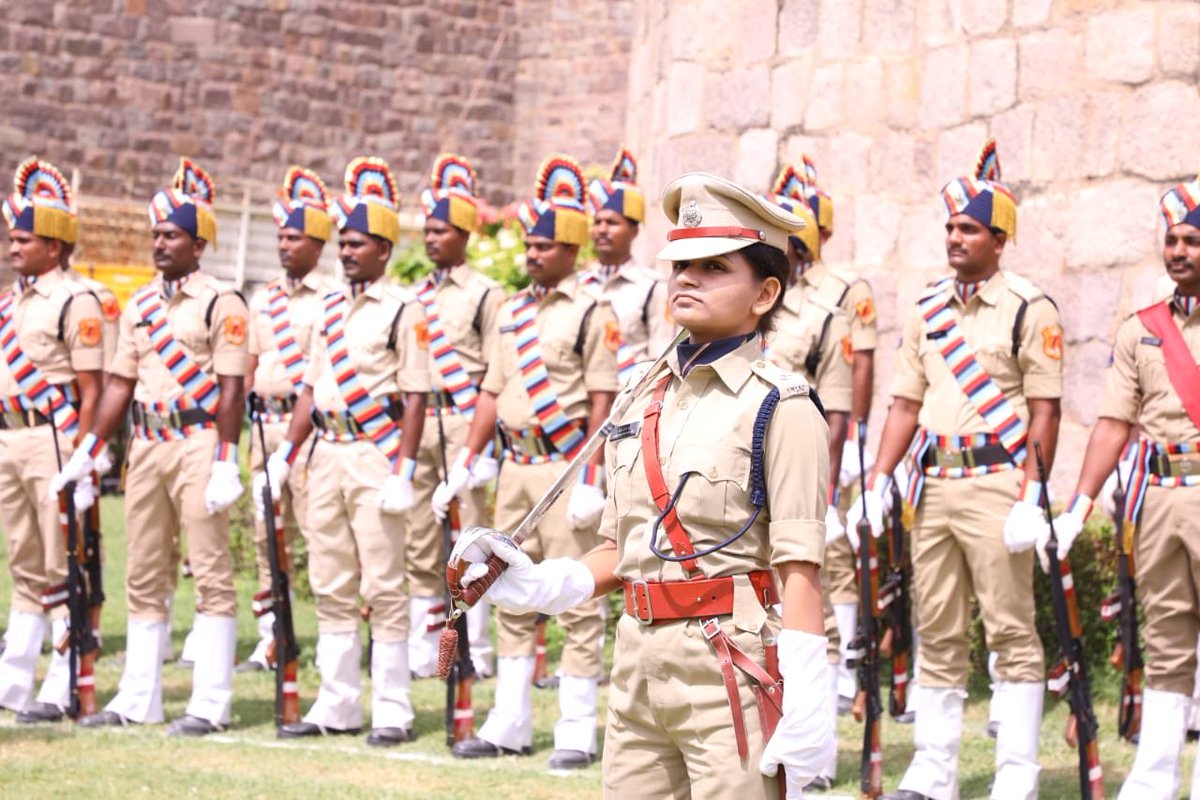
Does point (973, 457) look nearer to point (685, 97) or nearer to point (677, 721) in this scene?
point (677, 721)

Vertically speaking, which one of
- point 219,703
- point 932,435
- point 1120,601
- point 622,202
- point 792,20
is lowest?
point 219,703

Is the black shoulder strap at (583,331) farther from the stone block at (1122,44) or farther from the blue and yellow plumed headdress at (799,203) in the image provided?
the stone block at (1122,44)

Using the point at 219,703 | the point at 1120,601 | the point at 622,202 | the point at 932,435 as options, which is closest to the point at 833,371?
the point at 932,435

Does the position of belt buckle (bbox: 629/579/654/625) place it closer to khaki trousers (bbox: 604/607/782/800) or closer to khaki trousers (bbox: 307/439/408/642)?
khaki trousers (bbox: 604/607/782/800)

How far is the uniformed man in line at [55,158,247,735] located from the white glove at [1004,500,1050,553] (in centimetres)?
335

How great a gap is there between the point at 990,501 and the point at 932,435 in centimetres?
35

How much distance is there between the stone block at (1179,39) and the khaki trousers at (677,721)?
579cm

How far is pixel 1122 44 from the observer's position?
928cm

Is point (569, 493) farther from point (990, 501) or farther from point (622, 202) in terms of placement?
point (622, 202)

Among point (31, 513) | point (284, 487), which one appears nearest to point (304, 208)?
point (284, 487)

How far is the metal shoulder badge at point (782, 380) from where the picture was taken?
13.3ft

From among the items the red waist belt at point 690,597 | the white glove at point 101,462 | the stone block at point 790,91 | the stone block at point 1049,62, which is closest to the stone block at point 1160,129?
the stone block at point 1049,62

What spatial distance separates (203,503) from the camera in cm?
805

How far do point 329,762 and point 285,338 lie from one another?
2.93m
